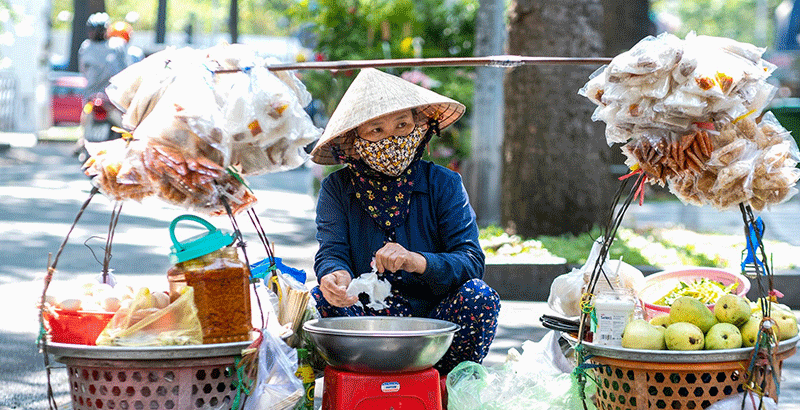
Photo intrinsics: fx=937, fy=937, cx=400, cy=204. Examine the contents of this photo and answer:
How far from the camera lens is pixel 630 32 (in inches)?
495

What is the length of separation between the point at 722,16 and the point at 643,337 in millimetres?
48772

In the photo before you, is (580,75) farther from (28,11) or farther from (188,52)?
(28,11)

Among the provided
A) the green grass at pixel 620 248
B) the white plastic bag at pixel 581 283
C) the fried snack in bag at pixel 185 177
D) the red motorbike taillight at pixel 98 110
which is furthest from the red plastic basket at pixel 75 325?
the red motorbike taillight at pixel 98 110

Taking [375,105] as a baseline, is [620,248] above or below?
below

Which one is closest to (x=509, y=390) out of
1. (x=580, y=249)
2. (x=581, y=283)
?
(x=581, y=283)

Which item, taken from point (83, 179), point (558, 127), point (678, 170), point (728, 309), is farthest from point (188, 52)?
point (83, 179)

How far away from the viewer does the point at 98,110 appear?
10680 millimetres

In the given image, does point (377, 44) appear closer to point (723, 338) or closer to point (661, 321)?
point (661, 321)

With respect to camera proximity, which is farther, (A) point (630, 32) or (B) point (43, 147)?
(B) point (43, 147)

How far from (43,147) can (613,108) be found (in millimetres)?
17805

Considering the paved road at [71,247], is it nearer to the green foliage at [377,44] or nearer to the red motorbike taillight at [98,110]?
the red motorbike taillight at [98,110]

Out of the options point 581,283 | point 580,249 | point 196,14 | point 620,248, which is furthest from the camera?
point 196,14

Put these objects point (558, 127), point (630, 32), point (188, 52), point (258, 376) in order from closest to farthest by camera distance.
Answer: point (258, 376)
point (188, 52)
point (558, 127)
point (630, 32)

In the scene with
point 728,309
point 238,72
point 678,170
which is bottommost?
point 728,309
